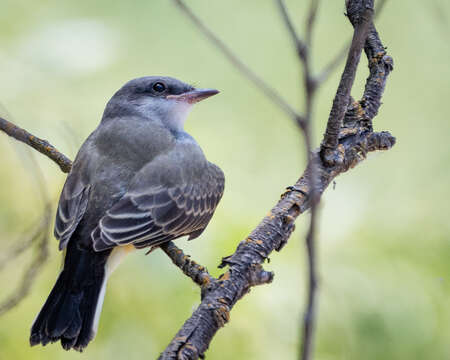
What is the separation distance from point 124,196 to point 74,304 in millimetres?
599

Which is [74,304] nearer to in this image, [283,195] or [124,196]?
[124,196]

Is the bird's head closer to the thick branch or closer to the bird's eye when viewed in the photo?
the bird's eye

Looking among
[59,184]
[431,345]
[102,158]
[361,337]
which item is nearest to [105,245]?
[102,158]

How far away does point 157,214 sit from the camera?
3.24 meters

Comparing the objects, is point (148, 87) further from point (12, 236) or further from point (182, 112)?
point (12, 236)

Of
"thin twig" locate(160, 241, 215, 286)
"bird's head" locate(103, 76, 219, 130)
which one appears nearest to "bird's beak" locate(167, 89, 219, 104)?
"bird's head" locate(103, 76, 219, 130)

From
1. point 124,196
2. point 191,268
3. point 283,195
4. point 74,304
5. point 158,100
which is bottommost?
point 74,304

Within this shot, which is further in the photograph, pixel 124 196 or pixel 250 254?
pixel 124 196

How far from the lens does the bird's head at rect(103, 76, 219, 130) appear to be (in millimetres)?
3857

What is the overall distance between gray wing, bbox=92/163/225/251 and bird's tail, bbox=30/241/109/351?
14cm

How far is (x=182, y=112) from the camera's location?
12.8 feet

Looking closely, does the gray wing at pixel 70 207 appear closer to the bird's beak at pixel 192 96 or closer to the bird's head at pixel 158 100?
the bird's head at pixel 158 100

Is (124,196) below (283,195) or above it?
below

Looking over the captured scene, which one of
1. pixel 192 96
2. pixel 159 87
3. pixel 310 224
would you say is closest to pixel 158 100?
pixel 159 87
